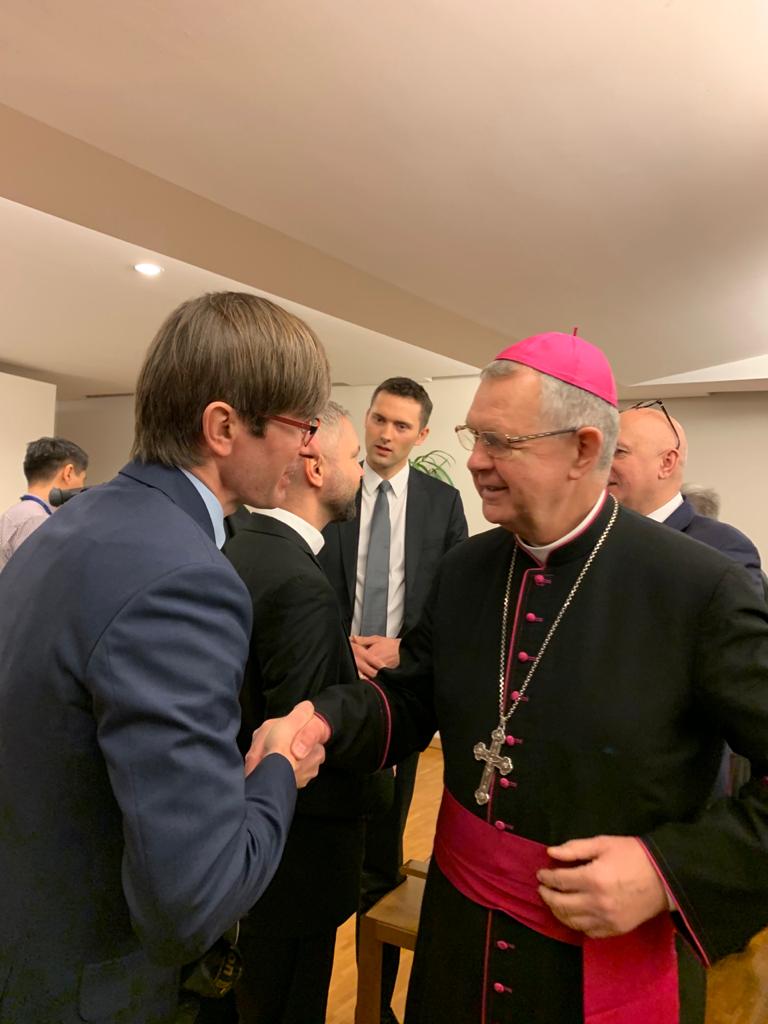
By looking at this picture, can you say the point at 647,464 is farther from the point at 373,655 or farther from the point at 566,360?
the point at 566,360

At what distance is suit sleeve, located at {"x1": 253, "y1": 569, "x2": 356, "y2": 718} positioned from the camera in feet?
5.17

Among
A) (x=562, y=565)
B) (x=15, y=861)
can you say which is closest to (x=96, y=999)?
(x=15, y=861)

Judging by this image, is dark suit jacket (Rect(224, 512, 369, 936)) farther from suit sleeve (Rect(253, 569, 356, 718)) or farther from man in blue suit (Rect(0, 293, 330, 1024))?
man in blue suit (Rect(0, 293, 330, 1024))

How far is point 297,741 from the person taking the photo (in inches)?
49.8

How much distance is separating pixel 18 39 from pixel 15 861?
66.5 inches

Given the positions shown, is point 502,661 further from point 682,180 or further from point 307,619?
point 682,180

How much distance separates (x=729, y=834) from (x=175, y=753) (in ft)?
2.81

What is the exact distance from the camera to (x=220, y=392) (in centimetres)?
109

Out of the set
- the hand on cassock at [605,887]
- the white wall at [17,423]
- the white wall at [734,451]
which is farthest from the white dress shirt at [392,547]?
the white wall at [17,423]

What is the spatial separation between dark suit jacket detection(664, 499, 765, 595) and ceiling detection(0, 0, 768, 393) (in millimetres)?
1034

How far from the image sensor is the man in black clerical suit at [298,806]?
1.59 metres

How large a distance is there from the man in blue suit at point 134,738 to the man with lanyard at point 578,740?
0.43 m

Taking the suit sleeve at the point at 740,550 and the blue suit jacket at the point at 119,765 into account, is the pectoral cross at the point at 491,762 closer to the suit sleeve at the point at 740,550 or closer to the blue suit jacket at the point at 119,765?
the blue suit jacket at the point at 119,765

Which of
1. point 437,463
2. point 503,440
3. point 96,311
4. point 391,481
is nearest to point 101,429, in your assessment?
point 96,311
